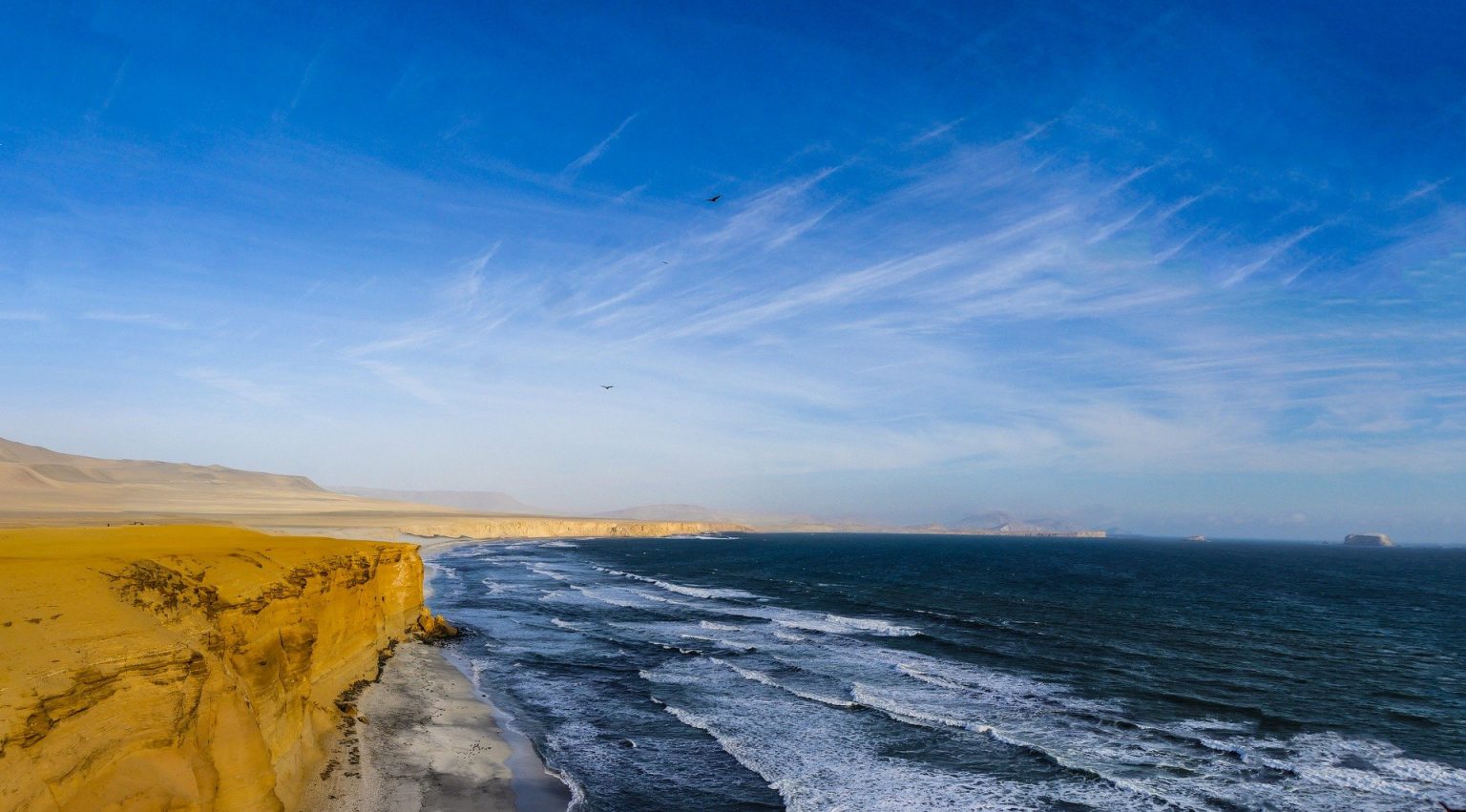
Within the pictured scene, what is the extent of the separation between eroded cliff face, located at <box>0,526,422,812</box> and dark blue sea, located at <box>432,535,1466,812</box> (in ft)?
26.5

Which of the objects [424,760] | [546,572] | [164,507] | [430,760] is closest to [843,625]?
[430,760]

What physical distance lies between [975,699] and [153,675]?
1051 inches

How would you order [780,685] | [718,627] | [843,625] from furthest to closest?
[843,625]
[718,627]
[780,685]

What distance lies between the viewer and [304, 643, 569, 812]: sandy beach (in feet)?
59.0

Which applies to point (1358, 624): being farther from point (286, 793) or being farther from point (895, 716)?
point (286, 793)

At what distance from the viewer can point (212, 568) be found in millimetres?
17609

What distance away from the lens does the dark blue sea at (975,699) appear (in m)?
19.9

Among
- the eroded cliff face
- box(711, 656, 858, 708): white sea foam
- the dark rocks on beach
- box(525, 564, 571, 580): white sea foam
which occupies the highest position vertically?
the eroded cliff face

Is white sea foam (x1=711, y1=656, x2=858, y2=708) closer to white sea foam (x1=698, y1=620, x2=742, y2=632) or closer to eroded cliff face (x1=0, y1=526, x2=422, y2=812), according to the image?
white sea foam (x1=698, y1=620, x2=742, y2=632)

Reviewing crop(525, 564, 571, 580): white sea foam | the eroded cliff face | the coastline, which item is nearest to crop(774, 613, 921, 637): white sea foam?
the coastline

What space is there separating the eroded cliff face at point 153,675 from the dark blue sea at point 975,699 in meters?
8.08

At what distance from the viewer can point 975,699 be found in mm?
28203

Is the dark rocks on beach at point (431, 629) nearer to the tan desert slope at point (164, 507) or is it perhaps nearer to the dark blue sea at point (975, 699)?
the dark blue sea at point (975, 699)

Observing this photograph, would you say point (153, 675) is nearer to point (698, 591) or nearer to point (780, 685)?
point (780, 685)
